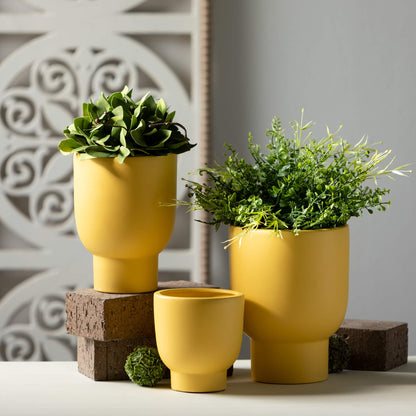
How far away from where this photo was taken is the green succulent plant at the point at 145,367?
70 centimetres

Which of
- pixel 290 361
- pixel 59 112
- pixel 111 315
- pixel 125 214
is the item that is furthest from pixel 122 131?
pixel 59 112

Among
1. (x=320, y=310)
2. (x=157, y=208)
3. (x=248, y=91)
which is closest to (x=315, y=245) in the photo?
(x=320, y=310)

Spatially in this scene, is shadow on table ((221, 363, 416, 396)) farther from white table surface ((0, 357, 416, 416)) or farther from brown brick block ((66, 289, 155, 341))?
brown brick block ((66, 289, 155, 341))

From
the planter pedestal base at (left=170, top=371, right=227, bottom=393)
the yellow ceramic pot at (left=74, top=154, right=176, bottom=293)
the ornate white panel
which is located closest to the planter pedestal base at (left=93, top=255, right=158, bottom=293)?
the yellow ceramic pot at (left=74, top=154, right=176, bottom=293)

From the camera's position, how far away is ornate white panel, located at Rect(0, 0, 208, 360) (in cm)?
143

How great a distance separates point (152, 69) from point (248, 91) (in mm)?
204

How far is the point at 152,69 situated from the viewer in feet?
4.71

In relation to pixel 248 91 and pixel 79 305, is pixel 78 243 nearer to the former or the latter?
pixel 248 91

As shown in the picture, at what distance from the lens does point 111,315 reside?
71cm

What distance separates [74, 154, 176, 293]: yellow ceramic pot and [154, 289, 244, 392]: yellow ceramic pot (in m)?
0.07

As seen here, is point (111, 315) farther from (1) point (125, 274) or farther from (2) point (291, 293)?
(2) point (291, 293)

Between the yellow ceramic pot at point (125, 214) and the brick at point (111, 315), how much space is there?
0.06 feet

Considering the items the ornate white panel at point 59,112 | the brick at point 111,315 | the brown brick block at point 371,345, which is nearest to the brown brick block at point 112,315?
the brick at point 111,315

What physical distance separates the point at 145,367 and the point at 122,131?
9.4 inches
